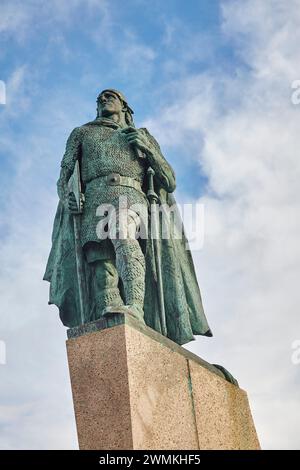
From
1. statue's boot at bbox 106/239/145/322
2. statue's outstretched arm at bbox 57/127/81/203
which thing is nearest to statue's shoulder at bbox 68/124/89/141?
statue's outstretched arm at bbox 57/127/81/203

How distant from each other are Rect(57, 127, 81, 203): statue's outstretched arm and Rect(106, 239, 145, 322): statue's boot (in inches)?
53.8

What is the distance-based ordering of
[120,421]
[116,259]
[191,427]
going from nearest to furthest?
1. [120,421]
2. [191,427]
3. [116,259]

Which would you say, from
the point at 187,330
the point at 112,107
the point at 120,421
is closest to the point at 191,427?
the point at 120,421

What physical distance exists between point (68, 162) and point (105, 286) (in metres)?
1.97

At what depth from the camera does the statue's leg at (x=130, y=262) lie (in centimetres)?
814

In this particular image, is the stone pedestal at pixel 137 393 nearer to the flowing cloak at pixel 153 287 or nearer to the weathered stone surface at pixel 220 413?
the weathered stone surface at pixel 220 413

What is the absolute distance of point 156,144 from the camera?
9945 mm

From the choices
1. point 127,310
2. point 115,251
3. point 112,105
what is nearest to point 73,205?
point 115,251

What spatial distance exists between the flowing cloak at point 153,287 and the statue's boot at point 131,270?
1.91 ft

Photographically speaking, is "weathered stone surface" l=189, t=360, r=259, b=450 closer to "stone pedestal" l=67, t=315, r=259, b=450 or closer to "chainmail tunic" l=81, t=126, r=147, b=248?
"stone pedestal" l=67, t=315, r=259, b=450

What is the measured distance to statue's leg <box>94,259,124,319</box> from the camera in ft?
27.8

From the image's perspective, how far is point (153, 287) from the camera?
9.07 meters

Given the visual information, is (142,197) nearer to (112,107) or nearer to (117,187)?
(117,187)
